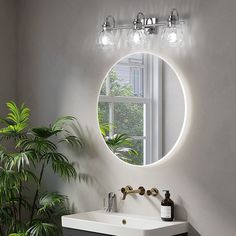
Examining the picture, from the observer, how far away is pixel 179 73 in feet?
12.0

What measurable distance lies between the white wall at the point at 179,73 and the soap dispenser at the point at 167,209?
7 cm

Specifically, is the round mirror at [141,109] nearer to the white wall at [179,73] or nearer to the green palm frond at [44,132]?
the white wall at [179,73]

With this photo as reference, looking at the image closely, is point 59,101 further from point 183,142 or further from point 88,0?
point 183,142

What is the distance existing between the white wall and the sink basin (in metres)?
0.11

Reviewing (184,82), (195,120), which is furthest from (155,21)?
(195,120)

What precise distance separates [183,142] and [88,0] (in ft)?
4.36

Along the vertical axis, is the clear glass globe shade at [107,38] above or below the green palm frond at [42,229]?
above

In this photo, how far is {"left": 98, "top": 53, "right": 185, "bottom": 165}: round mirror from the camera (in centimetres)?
369

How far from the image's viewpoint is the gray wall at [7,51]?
467cm

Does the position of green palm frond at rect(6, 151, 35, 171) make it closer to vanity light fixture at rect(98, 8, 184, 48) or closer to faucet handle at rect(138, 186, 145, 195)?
faucet handle at rect(138, 186, 145, 195)

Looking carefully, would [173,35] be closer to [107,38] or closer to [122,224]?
[107,38]

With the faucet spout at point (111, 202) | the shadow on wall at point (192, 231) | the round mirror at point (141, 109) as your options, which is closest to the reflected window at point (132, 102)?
the round mirror at point (141, 109)

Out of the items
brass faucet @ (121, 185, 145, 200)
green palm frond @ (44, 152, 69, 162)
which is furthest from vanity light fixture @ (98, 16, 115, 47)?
brass faucet @ (121, 185, 145, 200)

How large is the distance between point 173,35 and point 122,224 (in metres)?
1.27
